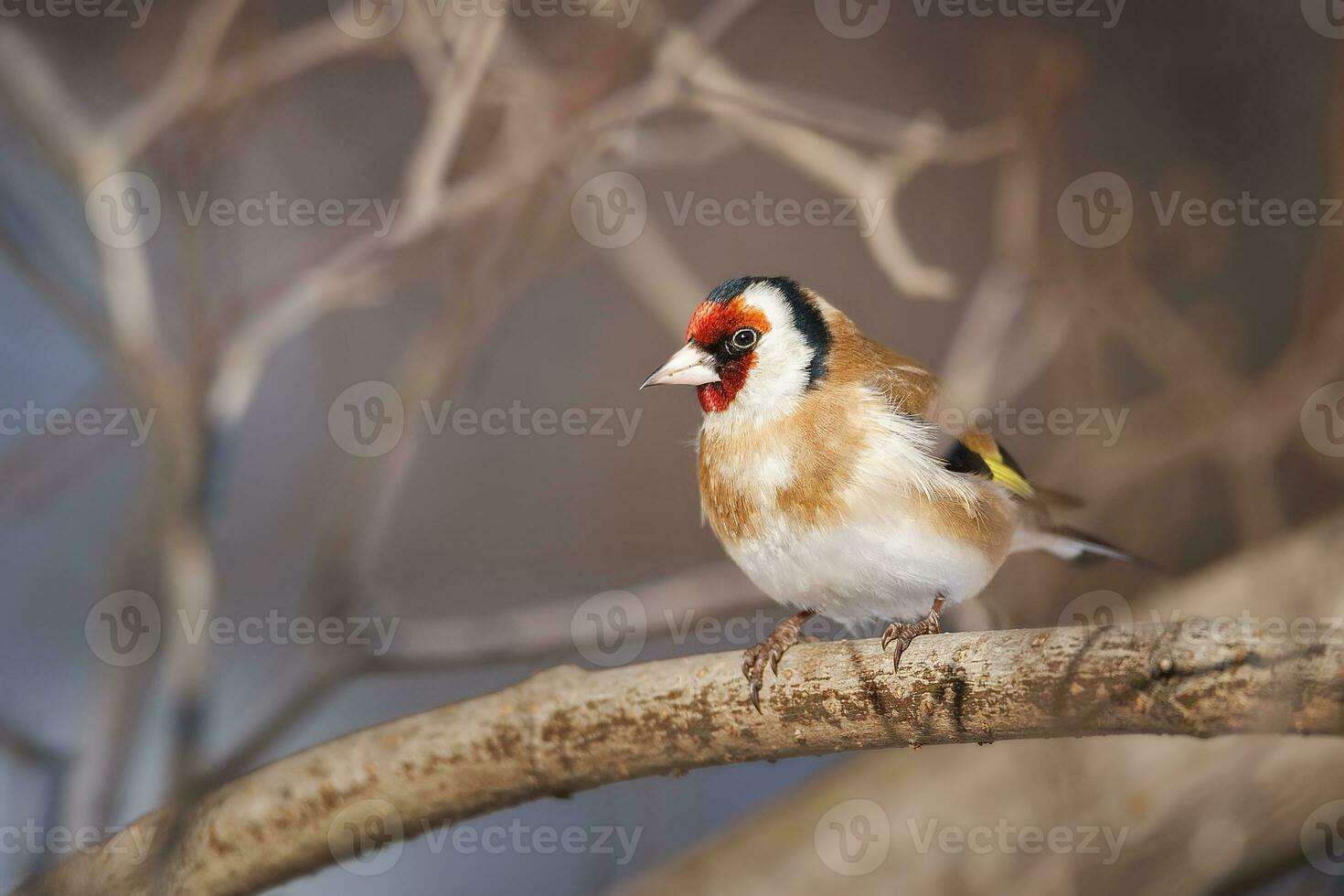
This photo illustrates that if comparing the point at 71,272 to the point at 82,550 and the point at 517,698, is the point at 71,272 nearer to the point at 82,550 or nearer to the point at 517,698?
the point at 517,698

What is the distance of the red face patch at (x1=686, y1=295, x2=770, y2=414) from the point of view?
98.3 inches

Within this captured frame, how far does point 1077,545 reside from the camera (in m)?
2.87

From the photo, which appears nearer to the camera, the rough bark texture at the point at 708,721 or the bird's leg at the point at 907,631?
the rough bark texture at the point at 708,721

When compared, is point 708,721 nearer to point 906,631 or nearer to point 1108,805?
point 906,631

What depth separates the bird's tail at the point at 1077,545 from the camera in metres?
2.76

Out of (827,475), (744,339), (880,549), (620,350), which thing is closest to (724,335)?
(744,339)

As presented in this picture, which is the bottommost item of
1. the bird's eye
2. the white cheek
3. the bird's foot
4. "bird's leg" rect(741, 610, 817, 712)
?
the bird's foot

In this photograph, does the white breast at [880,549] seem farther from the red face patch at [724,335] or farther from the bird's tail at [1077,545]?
the bird's tail at [1077,545]

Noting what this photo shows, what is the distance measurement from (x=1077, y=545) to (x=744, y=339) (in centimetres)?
93

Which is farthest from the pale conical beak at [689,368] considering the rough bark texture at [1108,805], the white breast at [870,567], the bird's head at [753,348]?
the rough bark texture at [1108,805]

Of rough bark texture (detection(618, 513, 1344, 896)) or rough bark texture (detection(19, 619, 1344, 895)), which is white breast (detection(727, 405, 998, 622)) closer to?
rough bark texture (detection(19, 619, 1344, 895))

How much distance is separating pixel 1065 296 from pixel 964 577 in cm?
156

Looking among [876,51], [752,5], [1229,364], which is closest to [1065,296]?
[1229,364]

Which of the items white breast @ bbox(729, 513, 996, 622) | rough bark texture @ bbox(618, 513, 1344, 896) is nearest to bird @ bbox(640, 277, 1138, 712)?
white breast @ bbox(729, 513, 996, 622)
